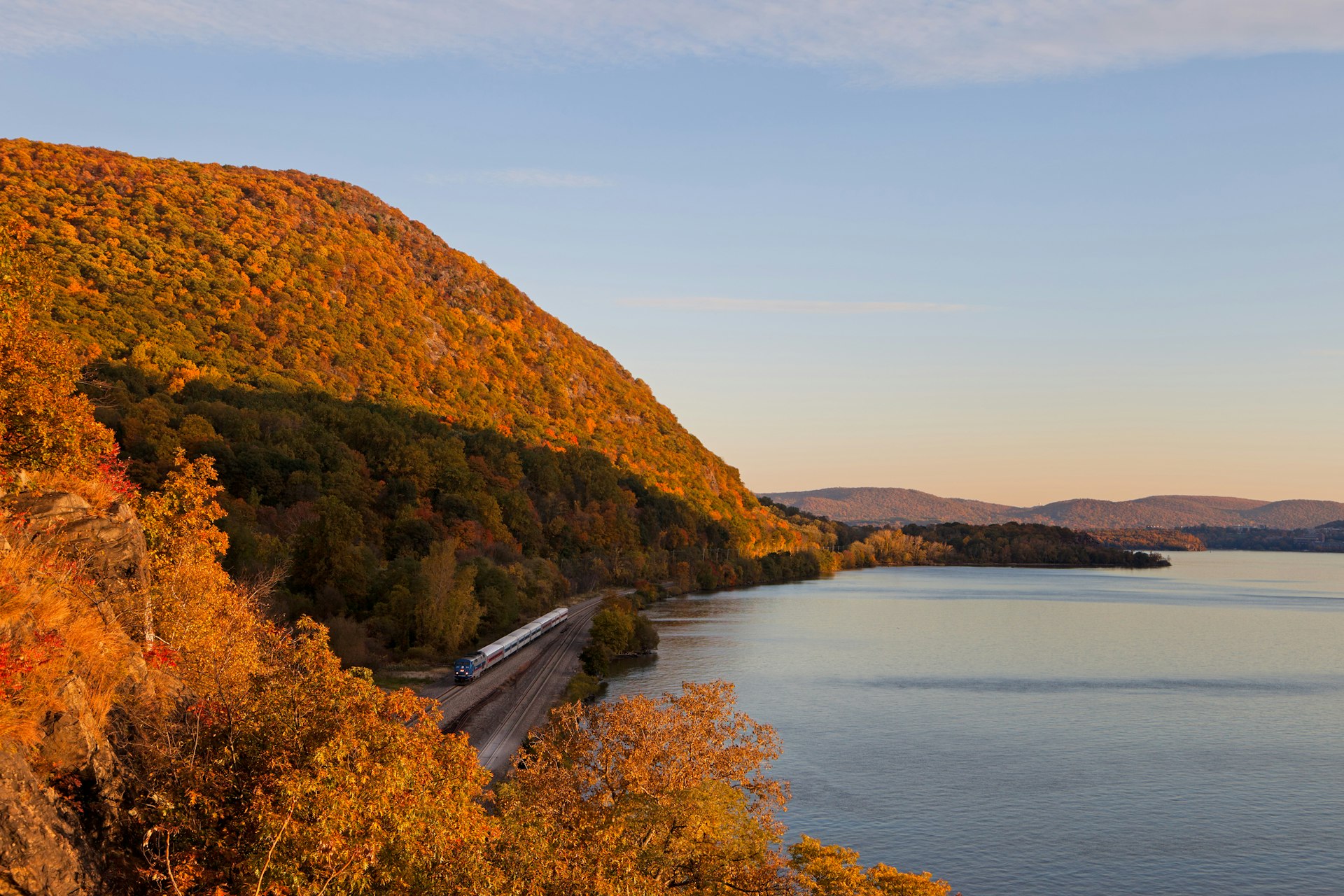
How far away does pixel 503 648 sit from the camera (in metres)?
67.7

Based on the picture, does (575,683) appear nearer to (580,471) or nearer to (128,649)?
(128,649)

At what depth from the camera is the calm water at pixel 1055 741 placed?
129ft

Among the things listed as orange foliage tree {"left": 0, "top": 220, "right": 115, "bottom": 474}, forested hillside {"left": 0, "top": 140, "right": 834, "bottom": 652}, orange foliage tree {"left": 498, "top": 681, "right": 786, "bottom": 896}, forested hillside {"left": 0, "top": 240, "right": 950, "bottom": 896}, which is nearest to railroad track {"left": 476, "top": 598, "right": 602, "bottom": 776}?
forested hillside {"left": 0, "top": 140, "right": 834, "bottom": 652}

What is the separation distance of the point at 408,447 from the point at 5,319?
88.7 metres

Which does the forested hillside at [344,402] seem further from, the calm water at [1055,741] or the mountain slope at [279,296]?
the calm water at [1055,741]

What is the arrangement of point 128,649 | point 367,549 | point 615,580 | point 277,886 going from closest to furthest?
point 277,886, point 128,649, point 367,549, point 615,580

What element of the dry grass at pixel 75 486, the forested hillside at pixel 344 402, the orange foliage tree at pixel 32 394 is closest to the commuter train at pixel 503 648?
the forested hillside at pixel 344 402

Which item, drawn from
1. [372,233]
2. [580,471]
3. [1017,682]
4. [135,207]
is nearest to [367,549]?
[1017,682]

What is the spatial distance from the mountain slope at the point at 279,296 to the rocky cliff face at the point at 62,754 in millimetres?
87442

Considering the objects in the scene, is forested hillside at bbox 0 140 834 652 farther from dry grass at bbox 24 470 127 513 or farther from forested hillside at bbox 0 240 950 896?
forested hillside at bbox 0 240 950 896

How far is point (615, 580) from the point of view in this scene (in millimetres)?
138500

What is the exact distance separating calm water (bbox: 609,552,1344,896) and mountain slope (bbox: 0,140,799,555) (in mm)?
60443

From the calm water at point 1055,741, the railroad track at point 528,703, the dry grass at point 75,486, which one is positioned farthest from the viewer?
the railroad track at point 528,703

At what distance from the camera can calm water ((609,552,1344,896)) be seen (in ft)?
129
